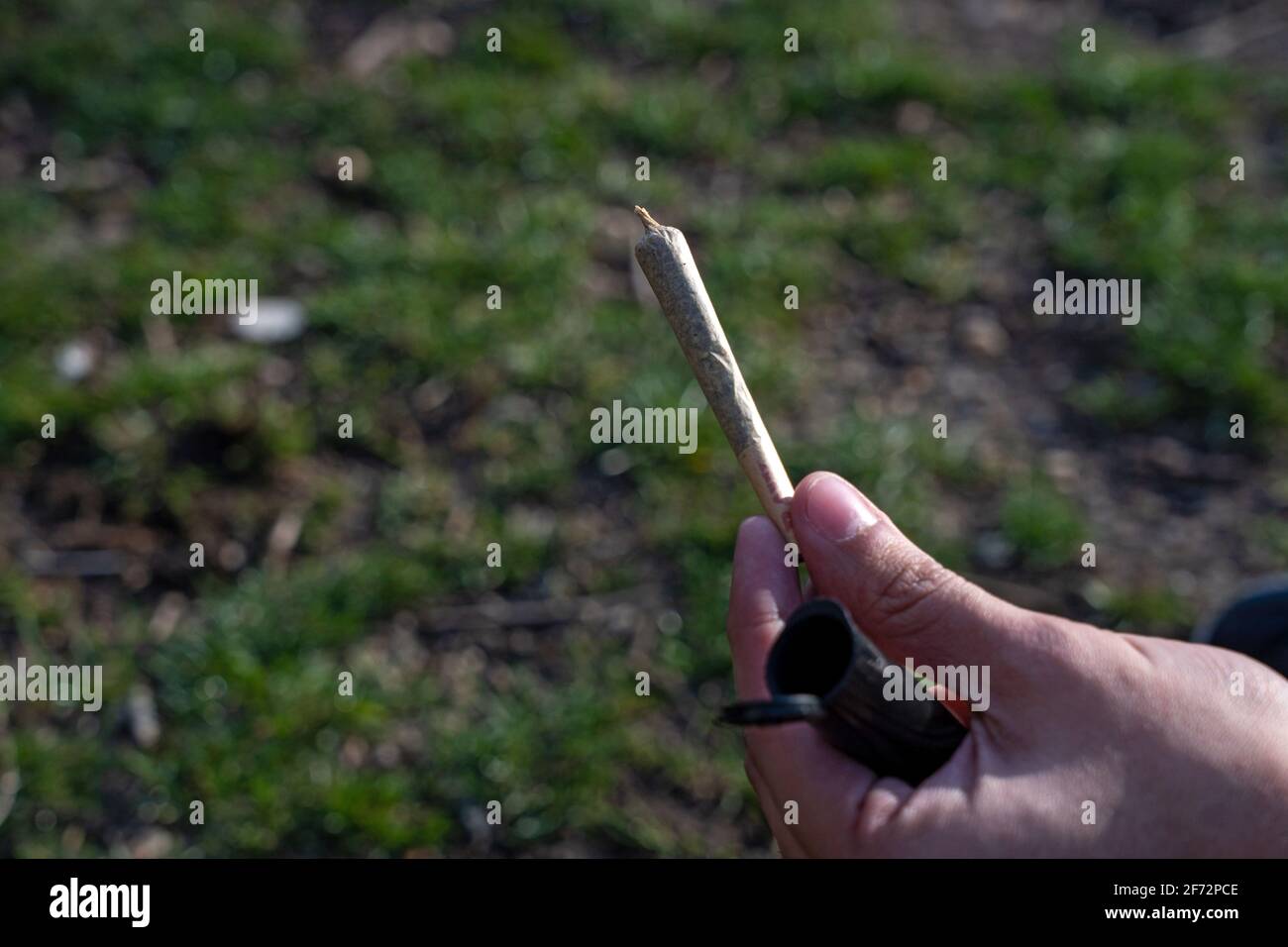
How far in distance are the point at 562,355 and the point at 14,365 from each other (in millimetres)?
1531

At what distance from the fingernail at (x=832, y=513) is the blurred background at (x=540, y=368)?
128 centimetres

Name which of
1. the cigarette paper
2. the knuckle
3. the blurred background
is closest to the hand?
the knuckle

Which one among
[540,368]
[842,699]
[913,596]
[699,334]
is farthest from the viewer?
[540,368]

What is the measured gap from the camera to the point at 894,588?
172 centimetres

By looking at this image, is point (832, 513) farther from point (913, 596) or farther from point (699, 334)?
point (699, 334)

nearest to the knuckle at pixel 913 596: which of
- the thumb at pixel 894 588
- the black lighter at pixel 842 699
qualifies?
the thumb at pixel 894 588

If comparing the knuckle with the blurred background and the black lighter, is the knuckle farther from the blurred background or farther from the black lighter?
the blurred background

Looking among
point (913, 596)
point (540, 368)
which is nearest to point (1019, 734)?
point (913, 596)

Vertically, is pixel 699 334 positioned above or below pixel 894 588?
above

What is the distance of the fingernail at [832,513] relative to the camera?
1727mm

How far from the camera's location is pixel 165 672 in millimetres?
2996

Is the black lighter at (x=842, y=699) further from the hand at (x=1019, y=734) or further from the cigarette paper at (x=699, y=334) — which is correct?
the cigarette paper at (x=699, y=334)

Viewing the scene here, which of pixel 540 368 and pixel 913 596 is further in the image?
pixel 540 368

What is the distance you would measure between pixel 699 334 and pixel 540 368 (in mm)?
2177
